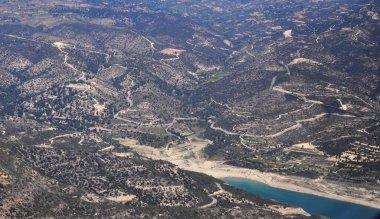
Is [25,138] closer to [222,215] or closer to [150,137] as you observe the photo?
[150,137]

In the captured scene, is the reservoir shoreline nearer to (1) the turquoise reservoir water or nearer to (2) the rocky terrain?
(2) the rocky terrain

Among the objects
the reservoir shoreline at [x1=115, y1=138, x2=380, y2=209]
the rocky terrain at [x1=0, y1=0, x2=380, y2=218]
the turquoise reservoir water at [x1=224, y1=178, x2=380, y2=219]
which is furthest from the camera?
the reservoir shoreline at [x1=115, y1=138, x2=380, y2=209]

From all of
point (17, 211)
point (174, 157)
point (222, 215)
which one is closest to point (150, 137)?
point (174, 157)

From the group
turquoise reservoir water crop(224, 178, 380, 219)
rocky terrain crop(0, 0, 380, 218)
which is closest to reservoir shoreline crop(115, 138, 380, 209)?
rocky terrain crop(0, 0, 380, 218)

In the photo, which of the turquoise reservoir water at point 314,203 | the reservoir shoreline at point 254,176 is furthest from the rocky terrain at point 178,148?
the turquoise reservoir water at point 314,203

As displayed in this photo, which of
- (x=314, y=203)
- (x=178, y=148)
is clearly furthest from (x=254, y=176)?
(x=178, y=148)

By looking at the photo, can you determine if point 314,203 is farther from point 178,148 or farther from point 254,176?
point 178,148

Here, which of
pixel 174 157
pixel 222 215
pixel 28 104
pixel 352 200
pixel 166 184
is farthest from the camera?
pixel 28 104

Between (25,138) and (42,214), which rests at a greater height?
(42,214)
